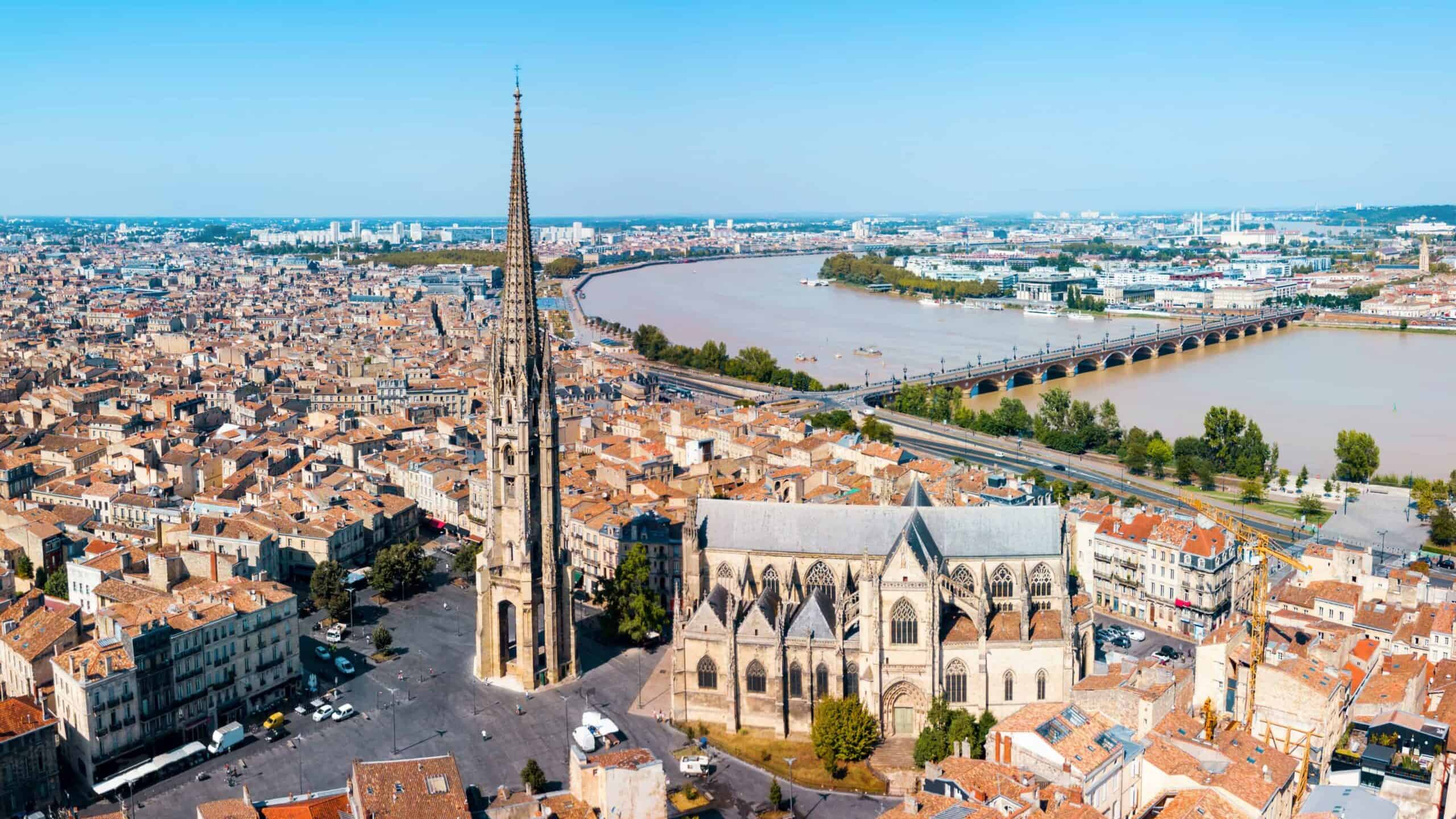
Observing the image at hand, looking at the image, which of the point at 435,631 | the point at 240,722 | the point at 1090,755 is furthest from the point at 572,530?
the point at 1090,755

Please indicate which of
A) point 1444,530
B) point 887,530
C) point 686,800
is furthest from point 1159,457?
point 686,800

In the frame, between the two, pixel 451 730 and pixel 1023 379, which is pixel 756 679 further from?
pixel 1023 379

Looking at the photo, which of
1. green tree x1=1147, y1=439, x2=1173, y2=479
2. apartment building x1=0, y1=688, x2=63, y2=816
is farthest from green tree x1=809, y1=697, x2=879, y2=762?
green tree x1=1147, y1=439, x2=1173, y2=479

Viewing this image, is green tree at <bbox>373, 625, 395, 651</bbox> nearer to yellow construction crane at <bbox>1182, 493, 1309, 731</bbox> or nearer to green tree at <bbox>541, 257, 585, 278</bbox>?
yellow construction crane at <bbox>1182, 493, 1309, 731</bbox>

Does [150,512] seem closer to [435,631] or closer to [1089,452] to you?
[435,631]

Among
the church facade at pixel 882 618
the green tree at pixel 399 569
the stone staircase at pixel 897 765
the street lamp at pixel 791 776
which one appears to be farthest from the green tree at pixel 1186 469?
the green tree at pixel 399 569
